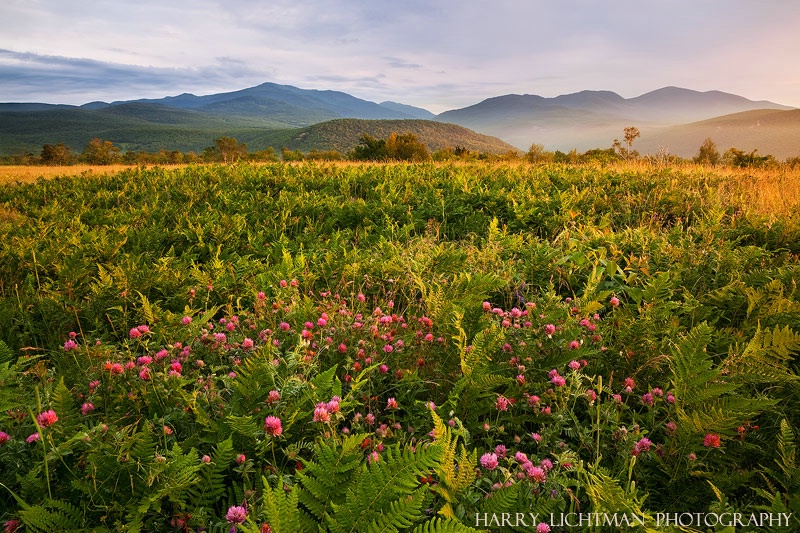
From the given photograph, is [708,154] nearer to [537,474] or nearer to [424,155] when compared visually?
[424,155]

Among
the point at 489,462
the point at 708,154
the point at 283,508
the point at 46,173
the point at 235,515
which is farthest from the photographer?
the point at 708,154

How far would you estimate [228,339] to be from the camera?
2.78 m

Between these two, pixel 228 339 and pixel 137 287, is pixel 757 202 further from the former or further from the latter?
pixel 137 287

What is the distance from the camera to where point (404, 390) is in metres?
2.41

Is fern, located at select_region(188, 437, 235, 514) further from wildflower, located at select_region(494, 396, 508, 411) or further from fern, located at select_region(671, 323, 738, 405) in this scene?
fern, located at select_region(671, 323, 738, 405)

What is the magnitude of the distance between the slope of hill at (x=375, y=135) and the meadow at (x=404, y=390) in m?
124

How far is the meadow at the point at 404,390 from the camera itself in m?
1.51

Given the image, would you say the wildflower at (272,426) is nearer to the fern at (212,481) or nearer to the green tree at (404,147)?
the fern at (212,481)

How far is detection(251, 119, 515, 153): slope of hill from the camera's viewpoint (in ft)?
425

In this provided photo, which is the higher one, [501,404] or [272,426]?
[272,426]

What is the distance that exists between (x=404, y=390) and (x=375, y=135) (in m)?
136

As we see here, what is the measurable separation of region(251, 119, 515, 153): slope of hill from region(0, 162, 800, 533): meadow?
124357mm

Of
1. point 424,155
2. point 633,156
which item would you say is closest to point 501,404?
point 633,156

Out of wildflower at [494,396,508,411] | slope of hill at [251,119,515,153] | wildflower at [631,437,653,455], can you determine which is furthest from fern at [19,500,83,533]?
slope of hill at [251,119,515,153]
